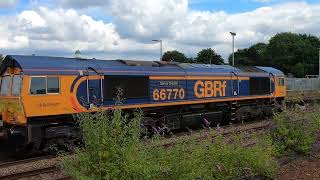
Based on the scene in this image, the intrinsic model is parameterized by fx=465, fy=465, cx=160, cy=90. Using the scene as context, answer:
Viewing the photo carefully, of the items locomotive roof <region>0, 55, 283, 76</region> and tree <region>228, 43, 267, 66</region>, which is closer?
locomotive roof <region>0, 55, 283, 76</region>

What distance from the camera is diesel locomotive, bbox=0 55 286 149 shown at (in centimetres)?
1488

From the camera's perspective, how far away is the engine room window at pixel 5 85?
15750 mm

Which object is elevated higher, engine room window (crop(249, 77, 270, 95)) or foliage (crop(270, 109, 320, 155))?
engine room window (crop(249, 77, 270, 95))

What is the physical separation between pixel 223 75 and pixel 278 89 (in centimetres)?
648

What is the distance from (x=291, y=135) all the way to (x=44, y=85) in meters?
7.90

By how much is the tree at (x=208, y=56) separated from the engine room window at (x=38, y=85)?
59277 mm

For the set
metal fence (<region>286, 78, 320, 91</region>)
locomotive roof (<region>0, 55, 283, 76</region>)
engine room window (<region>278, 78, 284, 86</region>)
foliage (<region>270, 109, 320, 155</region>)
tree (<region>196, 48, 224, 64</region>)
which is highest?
tree (<region>196, 48, 224, 64</region>)

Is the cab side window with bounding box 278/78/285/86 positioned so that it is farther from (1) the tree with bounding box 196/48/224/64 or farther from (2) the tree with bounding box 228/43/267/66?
(2) the tree with bounding box 228/43/267/66

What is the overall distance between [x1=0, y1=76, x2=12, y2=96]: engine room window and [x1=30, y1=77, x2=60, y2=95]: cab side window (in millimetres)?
1307

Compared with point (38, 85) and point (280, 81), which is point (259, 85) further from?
point (38, 85)

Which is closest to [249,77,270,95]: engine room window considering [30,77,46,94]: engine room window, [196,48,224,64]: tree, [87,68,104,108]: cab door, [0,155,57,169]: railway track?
[87,68,104,108]: cab door

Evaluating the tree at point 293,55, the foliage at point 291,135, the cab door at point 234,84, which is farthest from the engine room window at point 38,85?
the tree at point 293,55

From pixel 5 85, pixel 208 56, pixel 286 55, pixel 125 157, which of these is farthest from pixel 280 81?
pixel 286 55

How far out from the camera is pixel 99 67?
56.6ft
